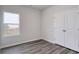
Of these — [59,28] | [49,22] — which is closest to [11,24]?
[49,22]

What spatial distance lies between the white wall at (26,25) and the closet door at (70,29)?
69.1 inches

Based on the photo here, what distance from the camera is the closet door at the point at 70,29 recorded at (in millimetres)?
2340

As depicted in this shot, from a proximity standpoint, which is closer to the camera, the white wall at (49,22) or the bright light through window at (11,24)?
the bright light through window at (11,24)

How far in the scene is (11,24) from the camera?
2.81 metres

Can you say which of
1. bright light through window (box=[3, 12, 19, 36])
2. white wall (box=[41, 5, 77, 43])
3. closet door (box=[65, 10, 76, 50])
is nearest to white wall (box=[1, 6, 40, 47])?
bright light through window (box=[3, 12, 19, 36])

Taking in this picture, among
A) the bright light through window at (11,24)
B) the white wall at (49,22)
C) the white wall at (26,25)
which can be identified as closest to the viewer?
the bright light through window at (11,24)

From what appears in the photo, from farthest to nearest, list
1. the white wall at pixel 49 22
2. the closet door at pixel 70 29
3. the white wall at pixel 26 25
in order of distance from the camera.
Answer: the white wall at pixel 49 22, the white wall at pixel 26 25, the closet door at pixel 70 29

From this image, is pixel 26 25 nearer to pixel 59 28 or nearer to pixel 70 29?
pixel 59 28

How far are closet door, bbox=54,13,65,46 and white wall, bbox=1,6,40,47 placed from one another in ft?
3.92

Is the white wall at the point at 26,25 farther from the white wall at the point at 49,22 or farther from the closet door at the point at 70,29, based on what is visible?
the closet door at the point at 70,29

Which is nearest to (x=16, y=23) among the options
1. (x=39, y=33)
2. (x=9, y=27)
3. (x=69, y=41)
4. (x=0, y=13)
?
(x=9, y=27)

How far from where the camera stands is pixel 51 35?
342 cm

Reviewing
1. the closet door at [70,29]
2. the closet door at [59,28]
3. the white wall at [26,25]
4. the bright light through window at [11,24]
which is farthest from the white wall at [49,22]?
the bright light through window at [11,24]
